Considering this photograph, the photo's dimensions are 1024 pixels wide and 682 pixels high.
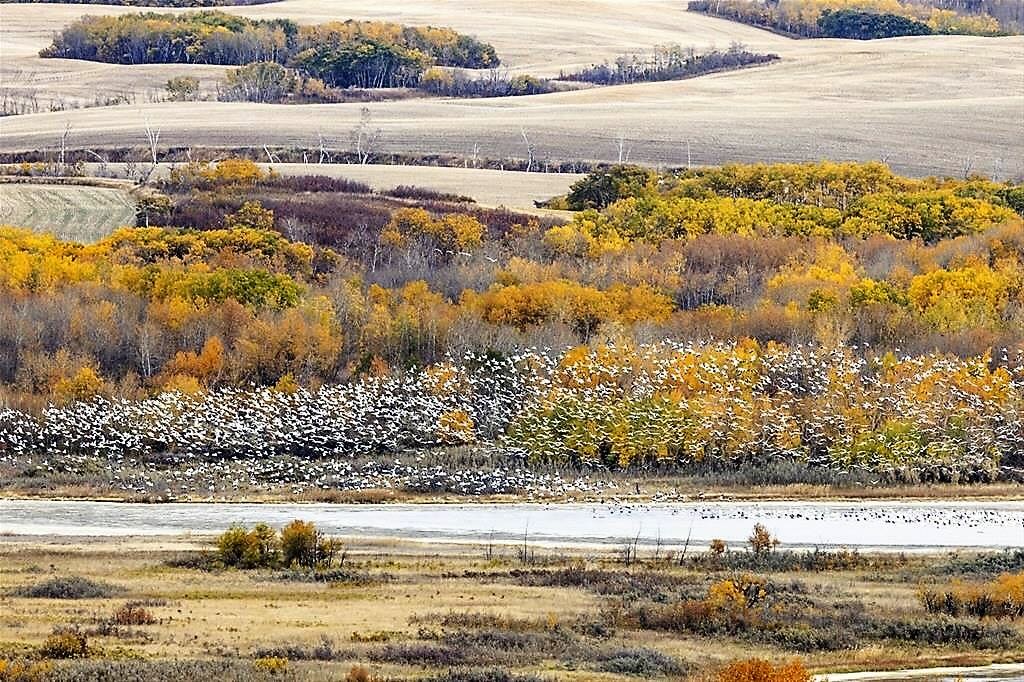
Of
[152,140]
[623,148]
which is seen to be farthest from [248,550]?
[623,148]

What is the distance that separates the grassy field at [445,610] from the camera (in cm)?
3098

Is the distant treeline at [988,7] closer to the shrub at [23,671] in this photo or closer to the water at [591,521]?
the water at [591,521]

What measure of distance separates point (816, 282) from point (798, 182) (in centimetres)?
2729

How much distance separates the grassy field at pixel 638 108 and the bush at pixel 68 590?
74.4 metres

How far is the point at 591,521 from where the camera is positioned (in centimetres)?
4491

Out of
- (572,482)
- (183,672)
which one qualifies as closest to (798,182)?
(572,482)

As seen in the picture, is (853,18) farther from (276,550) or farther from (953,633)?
(953,633)

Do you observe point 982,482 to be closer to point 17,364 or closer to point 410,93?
point 17,364

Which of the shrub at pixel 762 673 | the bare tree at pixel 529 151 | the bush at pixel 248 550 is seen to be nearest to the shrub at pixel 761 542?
the bush at pixel 248 550

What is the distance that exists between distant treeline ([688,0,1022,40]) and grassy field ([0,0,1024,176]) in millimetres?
3765

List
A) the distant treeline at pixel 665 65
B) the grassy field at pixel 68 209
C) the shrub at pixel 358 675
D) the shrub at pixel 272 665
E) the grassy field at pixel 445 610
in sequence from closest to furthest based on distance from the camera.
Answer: the shrub at pixel 358 675 < the shrub at pixel 272 665 < the grassy field at pixel 445 610 < the grassy field at pixel 68 209 < the distant treeline at pixel 665 65

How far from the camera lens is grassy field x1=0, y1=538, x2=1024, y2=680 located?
30984 mm

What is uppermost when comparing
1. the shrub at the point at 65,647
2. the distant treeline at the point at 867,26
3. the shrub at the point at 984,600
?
the distant treeline at the point at 867,26

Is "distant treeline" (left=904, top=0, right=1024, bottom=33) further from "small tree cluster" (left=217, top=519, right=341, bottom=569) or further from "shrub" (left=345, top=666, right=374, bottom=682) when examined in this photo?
"shrub" (left=345, top=666, right=374, bottom=682)
